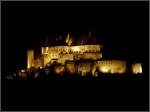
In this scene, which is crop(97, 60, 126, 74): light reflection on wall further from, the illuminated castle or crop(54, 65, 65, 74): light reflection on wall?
crop(54, 65, 65, 74): light reflection on wall

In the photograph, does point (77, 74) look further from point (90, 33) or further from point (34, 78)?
point (90, 33)

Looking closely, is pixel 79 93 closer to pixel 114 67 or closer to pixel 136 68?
pixel 114 67

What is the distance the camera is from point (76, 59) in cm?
4650

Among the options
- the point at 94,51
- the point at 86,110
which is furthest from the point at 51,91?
the point at 94,51

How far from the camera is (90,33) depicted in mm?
49375

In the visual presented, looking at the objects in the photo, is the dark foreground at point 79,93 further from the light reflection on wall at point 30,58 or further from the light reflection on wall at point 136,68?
the light reflection on wall at point 30,58

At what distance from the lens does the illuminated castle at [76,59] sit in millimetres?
41438

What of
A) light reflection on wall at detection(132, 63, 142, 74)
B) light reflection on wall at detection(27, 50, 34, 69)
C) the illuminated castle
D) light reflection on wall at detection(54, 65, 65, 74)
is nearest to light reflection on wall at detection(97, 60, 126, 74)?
the illuminated castle

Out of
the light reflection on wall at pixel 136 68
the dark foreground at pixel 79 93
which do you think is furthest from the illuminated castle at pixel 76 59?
the dark foreground at pixel 79 93

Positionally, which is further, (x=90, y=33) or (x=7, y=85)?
(x=90, y=33)

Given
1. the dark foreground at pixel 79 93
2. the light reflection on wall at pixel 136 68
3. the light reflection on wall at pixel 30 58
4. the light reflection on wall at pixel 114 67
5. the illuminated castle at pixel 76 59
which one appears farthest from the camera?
the light reflection on wall at pixel 30 58

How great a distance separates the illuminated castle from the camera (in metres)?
41.4

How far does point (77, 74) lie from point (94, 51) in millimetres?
5231

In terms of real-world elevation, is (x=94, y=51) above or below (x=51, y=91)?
above
